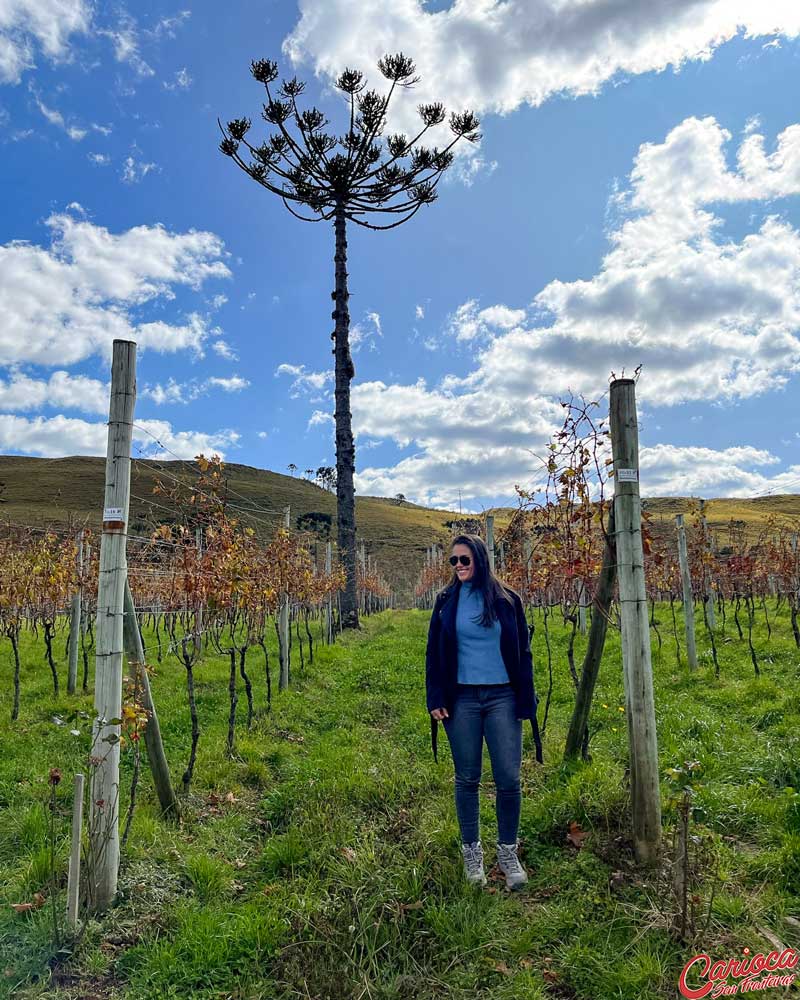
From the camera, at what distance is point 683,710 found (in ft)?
22.5

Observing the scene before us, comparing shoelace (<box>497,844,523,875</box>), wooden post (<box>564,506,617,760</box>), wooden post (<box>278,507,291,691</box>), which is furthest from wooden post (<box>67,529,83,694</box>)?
shoelace (<box>497,844,523,875</box>)

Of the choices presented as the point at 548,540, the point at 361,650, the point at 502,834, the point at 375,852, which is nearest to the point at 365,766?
the point at 375,852

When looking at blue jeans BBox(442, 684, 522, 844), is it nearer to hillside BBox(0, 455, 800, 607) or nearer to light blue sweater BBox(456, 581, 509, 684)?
light blue sweater BBox(456, 581, 509, 684)

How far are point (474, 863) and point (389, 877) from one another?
500 mm

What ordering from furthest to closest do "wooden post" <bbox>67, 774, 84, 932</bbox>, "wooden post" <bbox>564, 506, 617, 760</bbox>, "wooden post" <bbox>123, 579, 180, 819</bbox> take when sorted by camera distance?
"wooden post" <bbox>564, 506, 617, 760</bbox> → "wooden post" <bbox>123, 579, 180, 819</bbox> → "wooden post" <bbox>67, 774, 84, 932</bbox>

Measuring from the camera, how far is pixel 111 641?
3.71m

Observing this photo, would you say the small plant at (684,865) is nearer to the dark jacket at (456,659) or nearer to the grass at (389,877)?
the grass at (389,877)

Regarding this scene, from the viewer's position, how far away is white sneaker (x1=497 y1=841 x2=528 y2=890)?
3.59 m

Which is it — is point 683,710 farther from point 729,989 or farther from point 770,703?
point 729,989

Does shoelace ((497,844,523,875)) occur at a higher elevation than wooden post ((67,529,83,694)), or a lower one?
lower

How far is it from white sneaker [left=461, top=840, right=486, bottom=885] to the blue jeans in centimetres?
4

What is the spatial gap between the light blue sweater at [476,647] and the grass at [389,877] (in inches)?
43.3

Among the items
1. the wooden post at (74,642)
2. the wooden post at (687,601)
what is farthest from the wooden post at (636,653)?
the wooden post at (74,642)

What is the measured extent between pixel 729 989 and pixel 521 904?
1.09 metres
